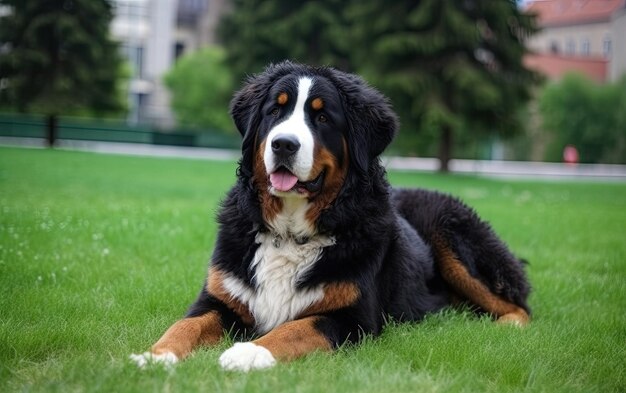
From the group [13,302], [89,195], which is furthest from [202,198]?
[13,302]

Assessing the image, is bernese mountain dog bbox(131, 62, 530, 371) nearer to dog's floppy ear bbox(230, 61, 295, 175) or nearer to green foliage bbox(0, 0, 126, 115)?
dog's floppy ear bbox(230, 61, 295, 175)

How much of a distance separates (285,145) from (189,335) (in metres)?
1.29

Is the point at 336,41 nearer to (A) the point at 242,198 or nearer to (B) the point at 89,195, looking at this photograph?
(B) the point at 89,195

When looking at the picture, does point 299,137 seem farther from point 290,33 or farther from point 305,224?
point 290,33

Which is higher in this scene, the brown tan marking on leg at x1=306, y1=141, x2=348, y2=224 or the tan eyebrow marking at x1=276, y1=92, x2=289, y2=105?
the tan eyebrow marking at x1=276, y1=92, x2=289, y2=105

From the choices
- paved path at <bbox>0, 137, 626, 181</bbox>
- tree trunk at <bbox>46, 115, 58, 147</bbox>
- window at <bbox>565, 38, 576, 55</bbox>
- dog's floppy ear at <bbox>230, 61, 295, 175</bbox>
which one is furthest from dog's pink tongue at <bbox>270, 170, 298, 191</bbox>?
window at <bbox>565, 38, 576, 55</bbox>

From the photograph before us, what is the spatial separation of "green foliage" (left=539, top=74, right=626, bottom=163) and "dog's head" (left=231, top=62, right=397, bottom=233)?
4693cm

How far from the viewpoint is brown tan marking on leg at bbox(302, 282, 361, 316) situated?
4328 mm

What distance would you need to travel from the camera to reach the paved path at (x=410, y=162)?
3422 centimetres

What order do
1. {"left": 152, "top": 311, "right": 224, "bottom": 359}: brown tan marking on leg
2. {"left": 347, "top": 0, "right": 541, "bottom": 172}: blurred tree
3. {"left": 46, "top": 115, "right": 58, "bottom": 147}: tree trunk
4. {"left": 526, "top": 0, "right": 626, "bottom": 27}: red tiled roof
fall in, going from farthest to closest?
1. {"left": 526, "top": 0, "right": 626, "bottom": 27}: red tiled roof
2. {"left": 46, "top": 115, "right": 58, "bottom": 147}: tree trunk
3. {"left": 347, "top": 0, "right": 541, "bottom": 172}: blurred tree
4. {"left": 152, "top": 311, "right": 224, "bottom": 359}: brown tan marking on leg

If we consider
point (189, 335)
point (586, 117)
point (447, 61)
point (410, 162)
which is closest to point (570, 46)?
point (586, 117)

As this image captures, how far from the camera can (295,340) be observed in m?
3.95

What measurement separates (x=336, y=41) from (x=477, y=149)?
51.6 feet

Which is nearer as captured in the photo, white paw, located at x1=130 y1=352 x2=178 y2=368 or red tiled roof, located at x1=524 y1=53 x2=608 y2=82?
white paw, located at x1=130 y1=352 x2=178 y2=368
